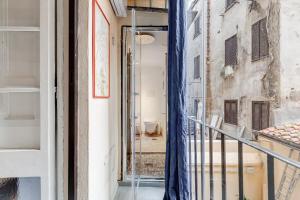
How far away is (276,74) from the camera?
1.90 m

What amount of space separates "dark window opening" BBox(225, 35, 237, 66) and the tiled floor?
6.39 ft

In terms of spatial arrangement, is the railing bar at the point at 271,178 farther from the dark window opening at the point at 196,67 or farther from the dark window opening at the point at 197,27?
the dark window opening at the point at 197,27

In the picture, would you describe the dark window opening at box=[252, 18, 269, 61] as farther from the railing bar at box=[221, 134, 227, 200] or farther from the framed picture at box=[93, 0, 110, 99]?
the framed picture at box=[93, 0, 110, 99]

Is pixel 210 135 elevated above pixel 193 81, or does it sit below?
below

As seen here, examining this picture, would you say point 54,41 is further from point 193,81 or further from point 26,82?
point 193,81

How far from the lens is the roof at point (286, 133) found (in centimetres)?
147

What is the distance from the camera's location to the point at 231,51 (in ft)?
8.51

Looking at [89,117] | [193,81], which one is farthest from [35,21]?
[193,81]

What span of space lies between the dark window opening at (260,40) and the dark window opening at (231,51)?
11.5 inches

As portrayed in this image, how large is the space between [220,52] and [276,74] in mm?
891

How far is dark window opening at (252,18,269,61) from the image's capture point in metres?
2.06

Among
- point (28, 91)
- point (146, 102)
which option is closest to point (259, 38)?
point (28, 91)

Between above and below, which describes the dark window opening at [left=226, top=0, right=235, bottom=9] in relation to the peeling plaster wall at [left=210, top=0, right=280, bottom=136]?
above

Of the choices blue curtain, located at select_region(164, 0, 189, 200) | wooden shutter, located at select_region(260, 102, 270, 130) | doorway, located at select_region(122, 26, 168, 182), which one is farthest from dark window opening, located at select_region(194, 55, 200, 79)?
doorway, located at select_region(122, 26, 168, 182)
